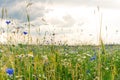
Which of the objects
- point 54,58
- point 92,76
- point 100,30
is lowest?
point 92,76

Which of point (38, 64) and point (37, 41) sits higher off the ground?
point (37, 41)

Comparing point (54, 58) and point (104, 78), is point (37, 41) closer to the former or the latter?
point (54, 58)

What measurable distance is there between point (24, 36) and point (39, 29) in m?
0.55

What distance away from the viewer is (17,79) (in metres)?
3.68

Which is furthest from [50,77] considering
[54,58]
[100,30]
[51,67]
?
[100,30]

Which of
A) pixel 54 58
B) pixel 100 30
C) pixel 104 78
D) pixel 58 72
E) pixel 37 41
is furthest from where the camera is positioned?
pixel 37 41

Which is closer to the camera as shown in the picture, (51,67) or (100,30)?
→ (100,30)

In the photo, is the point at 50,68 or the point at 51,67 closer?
the point at 51,67

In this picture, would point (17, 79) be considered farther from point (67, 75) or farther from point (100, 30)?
point (100, 30)

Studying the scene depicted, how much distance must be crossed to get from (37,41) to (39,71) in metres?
0.92

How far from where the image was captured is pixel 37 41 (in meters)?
4.58

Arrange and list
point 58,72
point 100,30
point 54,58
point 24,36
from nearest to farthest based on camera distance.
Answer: point 100,30, point 54,58, point 58,72, point 24,36

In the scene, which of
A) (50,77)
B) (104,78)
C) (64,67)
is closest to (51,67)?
(50,77)

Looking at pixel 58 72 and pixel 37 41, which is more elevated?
pixel 37 41
